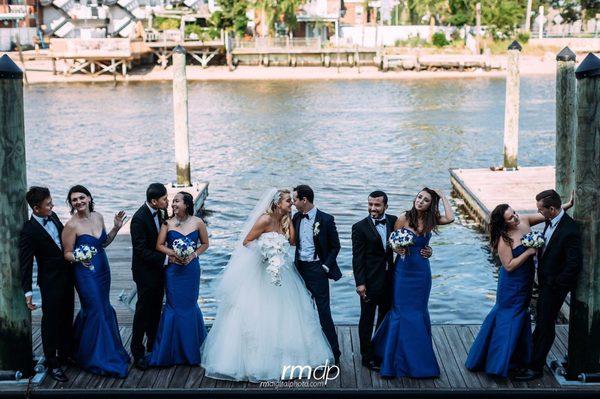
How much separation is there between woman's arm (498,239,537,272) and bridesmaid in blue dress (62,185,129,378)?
3519 mm

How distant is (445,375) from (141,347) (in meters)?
2.84

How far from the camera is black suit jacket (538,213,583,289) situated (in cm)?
779

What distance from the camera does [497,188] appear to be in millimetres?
19516

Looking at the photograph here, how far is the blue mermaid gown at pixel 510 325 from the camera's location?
796 cm

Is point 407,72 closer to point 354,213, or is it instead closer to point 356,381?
point 354,213

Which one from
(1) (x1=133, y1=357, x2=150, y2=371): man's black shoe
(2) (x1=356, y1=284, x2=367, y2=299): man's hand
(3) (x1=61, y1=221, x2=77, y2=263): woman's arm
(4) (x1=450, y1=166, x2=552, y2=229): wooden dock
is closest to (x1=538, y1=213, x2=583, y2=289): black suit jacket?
(2) (x1=356, y1=284, x2=367, y2=299): man's hand

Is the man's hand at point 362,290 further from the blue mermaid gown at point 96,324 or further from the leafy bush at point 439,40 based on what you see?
the leafy bush at point 439,40

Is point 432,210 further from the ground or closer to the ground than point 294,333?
further from the ground

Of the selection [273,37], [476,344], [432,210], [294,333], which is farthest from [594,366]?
[273,37]

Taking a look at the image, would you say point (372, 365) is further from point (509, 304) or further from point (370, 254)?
point (509, 304)

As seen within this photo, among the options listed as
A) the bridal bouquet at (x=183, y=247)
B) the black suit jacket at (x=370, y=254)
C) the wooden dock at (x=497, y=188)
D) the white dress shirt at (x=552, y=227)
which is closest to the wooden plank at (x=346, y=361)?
the black suit jacket at (x=370, y=254)

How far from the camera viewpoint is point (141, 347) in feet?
27.6

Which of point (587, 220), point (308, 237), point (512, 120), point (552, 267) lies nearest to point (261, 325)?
point (308, 237)

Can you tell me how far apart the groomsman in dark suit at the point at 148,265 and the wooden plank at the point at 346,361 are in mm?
1827
